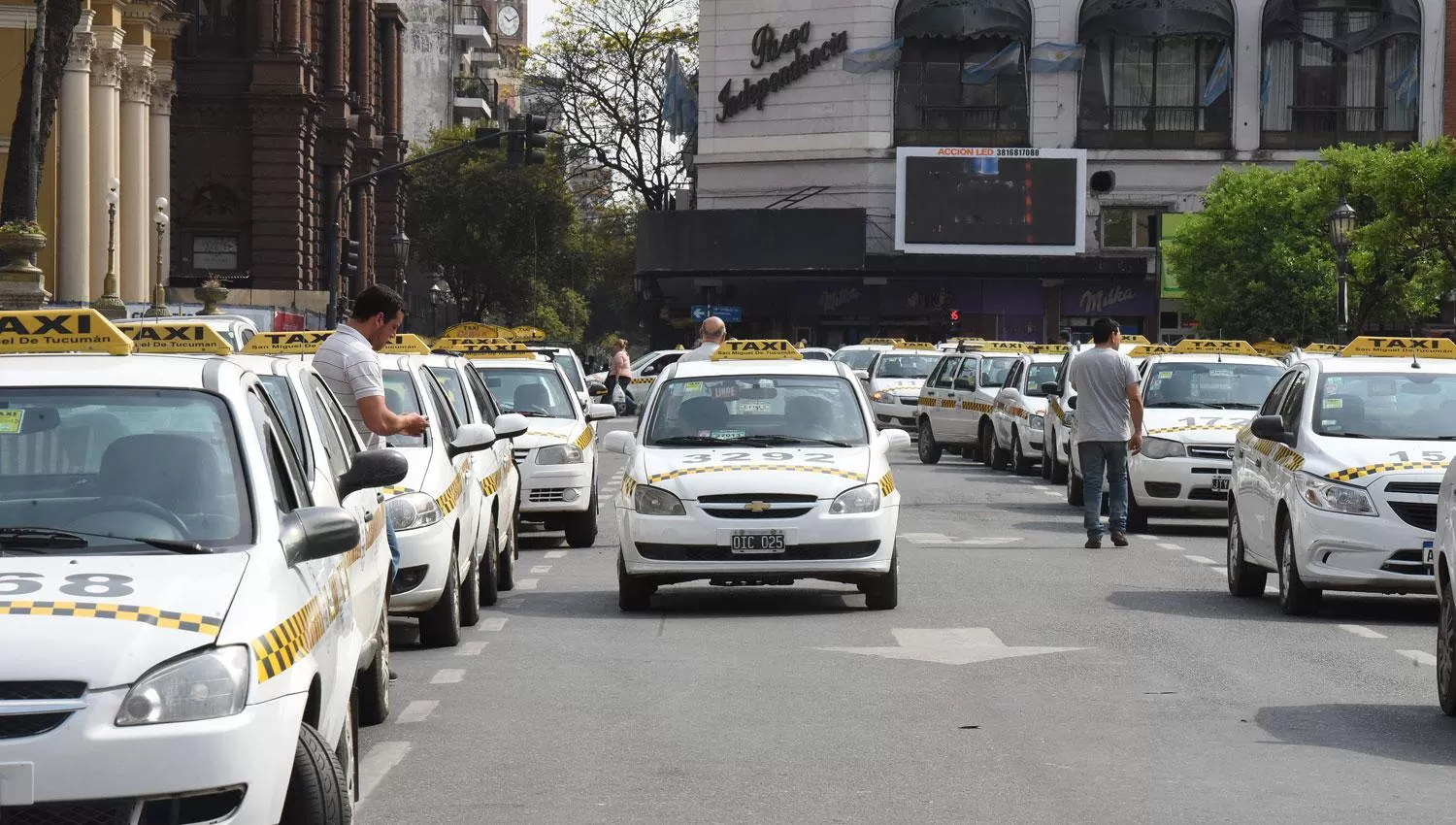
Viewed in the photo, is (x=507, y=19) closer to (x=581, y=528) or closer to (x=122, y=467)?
(x=581, y=528)

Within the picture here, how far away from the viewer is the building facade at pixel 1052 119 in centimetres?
7919

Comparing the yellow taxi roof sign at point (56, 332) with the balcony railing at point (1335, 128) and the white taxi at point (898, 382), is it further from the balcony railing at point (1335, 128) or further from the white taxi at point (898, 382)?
the balcony railing at point (1335, 128)

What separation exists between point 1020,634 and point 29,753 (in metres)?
8.52

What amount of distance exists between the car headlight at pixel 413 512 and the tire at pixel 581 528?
782 centimetres

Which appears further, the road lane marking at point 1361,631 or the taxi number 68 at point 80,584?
the road lane marking at point 1361,631

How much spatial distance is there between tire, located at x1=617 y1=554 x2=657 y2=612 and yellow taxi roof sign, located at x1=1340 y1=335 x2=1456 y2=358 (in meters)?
5.14

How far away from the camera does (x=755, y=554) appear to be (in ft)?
47.2

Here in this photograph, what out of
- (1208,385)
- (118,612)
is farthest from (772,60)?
(118,612)

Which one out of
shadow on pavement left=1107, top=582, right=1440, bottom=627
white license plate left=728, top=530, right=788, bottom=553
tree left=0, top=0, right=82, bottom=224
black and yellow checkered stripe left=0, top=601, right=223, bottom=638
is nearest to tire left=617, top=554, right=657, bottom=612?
white license plate left=728, top=530, right=788, bottom=553

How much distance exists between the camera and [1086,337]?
3135 inches

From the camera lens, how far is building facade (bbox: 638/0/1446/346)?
79.2 meters

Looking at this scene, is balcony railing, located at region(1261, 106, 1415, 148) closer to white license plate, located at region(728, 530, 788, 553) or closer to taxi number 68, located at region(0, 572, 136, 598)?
white license plate, located at region(728, 530, 788, 553)

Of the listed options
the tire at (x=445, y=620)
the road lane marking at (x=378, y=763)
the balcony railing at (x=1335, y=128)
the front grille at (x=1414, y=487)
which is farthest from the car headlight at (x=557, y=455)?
the balcony railing at (x=1335, y=128)

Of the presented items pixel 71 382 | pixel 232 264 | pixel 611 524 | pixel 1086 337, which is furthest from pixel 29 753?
pixel 1086 337
